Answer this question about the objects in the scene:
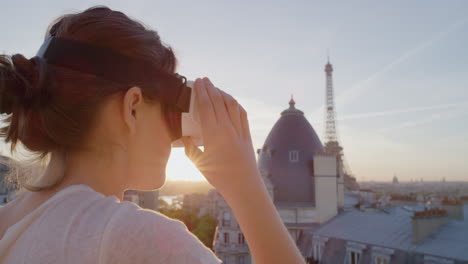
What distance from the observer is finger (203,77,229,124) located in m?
1.55

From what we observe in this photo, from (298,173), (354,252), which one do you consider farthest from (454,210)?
(298,173)

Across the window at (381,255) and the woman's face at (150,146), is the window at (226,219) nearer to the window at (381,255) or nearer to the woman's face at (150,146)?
the window at (381,255)

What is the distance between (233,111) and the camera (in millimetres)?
1577

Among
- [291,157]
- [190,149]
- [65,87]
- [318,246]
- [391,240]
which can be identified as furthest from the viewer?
[291,157]

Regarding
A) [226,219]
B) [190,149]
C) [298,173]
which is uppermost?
[190,149]

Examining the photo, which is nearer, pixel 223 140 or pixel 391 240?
pixel 223 140

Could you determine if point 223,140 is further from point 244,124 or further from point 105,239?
point 105,239

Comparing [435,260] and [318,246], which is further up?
[435,260]

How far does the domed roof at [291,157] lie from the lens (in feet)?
78.7

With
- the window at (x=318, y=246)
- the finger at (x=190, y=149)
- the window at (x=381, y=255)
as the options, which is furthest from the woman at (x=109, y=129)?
the window at (x=318, y=246)

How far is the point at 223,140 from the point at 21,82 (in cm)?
89

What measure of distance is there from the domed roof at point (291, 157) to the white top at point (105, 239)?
2318 centimetres

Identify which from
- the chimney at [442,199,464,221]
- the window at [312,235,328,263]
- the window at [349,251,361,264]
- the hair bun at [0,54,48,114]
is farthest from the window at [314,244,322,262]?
the hair bun at [0,54,48,114]

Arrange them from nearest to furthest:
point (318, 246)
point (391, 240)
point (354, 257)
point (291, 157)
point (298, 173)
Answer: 1. point (391, 240)
2. point (354, 257)
3. point (318, 246)
4. point (298, 173)
5. point (291, 157)
